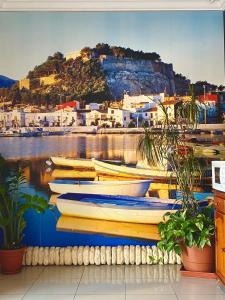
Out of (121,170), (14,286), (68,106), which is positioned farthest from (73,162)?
(14,286)

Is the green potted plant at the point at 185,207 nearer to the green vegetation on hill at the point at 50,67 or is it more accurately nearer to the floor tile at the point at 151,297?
the floor tile at the point at 151,297

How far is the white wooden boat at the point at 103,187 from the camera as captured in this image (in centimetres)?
453

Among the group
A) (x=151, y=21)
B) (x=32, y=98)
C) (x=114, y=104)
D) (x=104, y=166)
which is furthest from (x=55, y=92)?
(x=151, y=21)

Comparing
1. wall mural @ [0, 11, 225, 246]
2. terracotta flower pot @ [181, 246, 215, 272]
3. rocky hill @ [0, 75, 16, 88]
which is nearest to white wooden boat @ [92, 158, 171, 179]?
wall mural @ [0, 11, 225, 246]

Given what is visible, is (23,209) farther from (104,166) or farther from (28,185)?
(104,166)

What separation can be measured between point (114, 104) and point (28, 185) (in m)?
1.51

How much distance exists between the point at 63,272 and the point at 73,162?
1.33 m

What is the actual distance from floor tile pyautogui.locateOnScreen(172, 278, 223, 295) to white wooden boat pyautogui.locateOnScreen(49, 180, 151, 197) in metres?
1.20

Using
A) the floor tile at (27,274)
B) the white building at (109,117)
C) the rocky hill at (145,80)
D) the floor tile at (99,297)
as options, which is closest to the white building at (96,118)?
the white building at (109,117)

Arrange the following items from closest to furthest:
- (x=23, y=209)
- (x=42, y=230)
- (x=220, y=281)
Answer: (x=220, y=281) → (x=23, y=209) → (x=42, y=230)

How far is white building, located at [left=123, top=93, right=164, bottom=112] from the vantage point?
466 centimetres

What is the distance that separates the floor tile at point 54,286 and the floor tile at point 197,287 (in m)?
1.04

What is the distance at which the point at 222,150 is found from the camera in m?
4.57

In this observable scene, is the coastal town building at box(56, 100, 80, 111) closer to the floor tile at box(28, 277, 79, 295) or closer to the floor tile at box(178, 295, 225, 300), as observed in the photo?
the floor tile at box(28, 277, 79, 295)
